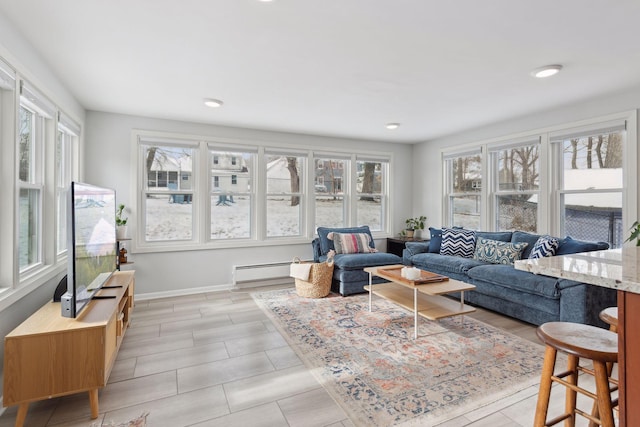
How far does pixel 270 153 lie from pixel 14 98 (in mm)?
3150

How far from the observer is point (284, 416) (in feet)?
6.35

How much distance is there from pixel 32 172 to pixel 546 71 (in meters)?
4.40

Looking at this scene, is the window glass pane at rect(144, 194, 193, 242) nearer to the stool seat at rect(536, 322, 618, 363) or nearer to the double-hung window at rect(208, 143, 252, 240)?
the double-hung window at rect(208, 143, 252, 240)

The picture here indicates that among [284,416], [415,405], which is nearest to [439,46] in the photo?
[415,405]

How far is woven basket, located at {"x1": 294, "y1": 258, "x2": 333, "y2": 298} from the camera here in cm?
425

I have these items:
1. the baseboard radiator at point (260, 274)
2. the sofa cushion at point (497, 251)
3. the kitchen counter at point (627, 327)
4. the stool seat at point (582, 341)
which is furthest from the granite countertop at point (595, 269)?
the baseboard radiator at point (260, 274)

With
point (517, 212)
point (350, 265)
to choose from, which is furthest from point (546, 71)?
point (350, 265)

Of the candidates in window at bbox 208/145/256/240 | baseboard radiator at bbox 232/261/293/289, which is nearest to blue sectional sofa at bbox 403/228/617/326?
baseboard radiator at bbox 232/261/293/289

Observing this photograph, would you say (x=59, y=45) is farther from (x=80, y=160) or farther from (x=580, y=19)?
(x=580, y=19)

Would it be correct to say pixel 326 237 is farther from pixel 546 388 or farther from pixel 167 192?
pixel 546 388

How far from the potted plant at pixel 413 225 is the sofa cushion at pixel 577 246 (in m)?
2.45

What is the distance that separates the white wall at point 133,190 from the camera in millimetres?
4105

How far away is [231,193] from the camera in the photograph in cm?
487

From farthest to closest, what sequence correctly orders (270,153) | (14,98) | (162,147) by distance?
(270,153)
(162,147)
(14,98)
